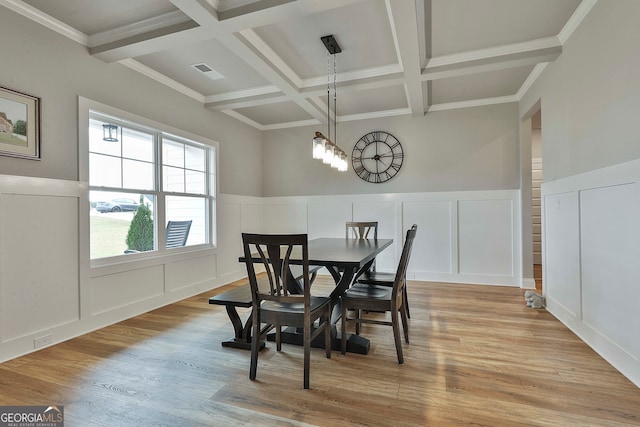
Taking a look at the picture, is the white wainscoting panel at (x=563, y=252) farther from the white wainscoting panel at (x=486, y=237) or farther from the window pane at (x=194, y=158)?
the window pane at (x=194, y=158)

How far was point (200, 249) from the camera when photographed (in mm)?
4234

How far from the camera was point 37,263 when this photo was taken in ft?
8.10

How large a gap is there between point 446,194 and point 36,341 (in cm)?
486

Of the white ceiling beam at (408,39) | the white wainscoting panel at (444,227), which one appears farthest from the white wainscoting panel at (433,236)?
the white ceiling beam at (408,39)

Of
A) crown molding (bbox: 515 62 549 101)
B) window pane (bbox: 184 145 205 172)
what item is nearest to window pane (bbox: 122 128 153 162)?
window pane (bbox: 184 145 205 172)

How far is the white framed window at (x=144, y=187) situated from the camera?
3.01 m

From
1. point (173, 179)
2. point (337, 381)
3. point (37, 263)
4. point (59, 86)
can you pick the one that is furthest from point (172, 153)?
point (337, 381)

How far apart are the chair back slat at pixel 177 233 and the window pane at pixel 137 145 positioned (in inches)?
33.1

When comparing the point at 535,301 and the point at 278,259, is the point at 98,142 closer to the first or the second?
the point at 278,259

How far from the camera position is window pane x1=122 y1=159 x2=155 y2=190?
3.28m

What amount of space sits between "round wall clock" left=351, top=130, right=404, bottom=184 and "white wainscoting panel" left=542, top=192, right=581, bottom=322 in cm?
213

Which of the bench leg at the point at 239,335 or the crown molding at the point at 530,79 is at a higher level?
the crown molding at the point at 530,79

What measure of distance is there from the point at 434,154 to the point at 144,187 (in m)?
4.00

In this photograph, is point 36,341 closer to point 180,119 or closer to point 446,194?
point 180,119
